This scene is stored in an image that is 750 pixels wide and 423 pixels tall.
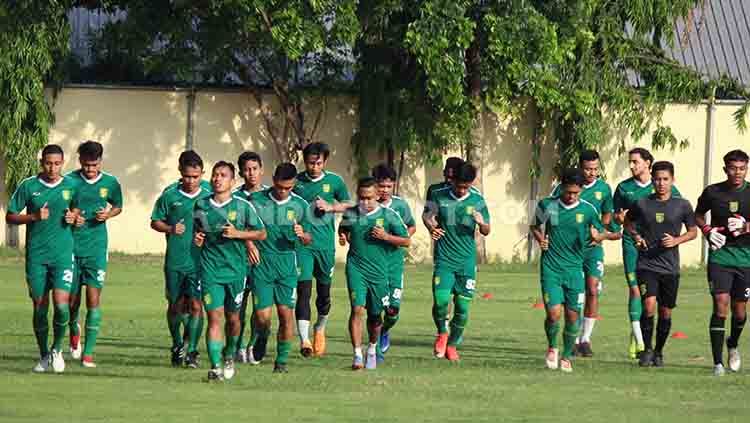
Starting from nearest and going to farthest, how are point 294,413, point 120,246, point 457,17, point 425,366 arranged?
point 294,413
point 425,366
point 457,17
point 120,246

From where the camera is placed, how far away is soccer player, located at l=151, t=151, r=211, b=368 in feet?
52.0

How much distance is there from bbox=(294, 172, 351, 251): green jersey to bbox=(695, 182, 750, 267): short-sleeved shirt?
3.99 m

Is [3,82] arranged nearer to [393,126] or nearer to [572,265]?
[393,126]

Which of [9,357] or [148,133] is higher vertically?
[148,133]

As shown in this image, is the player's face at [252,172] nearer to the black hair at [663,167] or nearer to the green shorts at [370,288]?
the green shorts at [370,288]

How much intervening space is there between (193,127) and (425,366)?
56.4 feet

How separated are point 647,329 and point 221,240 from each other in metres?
4.90

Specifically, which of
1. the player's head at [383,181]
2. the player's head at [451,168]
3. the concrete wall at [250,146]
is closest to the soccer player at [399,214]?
the player's head at [383,181]

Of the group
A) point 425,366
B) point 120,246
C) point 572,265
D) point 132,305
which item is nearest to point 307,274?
point 425,366

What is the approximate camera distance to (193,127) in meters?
32.8

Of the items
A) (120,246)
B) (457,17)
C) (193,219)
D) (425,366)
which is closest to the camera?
(193,219)

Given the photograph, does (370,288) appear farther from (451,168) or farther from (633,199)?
(633,199)

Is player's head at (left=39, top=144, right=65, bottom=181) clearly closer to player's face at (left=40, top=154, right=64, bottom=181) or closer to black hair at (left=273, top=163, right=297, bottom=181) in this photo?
player's face at (left=40, top=154, right=64, bottom=181)

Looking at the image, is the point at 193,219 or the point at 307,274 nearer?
the point at 193,219
